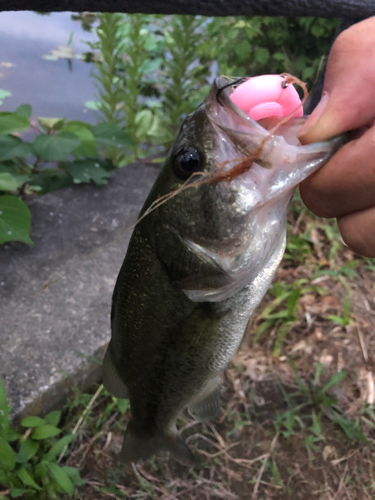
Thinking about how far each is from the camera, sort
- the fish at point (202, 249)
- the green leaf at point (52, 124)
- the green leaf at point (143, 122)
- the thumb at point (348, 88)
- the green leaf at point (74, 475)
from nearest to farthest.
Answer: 1. the thumb at point (348, 88)
2. the fish at point (202, 249)
3. the green leaf at point (74, 475)
4. the green leaf at point (52, 124)
5. the green leaf at point (143, 122)

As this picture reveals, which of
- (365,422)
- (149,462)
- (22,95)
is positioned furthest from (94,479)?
(22,95)

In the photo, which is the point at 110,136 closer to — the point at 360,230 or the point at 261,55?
the point at 261,55

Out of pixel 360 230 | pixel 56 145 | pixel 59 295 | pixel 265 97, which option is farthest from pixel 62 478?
pixel 56 145

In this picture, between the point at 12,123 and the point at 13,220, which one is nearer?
the point at 13,220

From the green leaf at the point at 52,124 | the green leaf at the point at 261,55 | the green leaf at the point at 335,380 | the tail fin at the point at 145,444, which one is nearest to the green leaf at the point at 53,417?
the tail fin at the point at 145,444

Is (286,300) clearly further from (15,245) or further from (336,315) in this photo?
(15,245)

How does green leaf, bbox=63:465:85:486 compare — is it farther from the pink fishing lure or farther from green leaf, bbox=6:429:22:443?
the pink fishing lure

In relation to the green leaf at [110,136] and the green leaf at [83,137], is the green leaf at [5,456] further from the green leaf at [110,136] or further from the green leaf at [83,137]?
the green leaf at [110,136]
